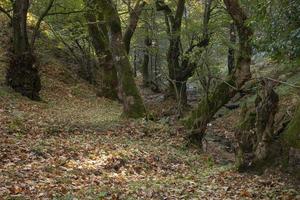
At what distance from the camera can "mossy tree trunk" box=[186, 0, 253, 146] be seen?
12945 millimetres

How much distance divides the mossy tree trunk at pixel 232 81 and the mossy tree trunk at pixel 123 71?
237cm

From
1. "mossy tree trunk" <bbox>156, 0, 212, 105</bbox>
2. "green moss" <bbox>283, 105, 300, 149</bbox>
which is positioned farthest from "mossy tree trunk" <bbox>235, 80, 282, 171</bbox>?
"mossy tree trunk" <bbox>156, 0, 212, 105</bbox>

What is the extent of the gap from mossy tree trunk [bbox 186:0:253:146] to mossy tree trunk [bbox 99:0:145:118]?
2.37m

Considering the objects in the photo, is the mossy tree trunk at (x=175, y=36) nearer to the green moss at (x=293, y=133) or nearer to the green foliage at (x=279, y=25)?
the green foliage at (x=279, y=25)

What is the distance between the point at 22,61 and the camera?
18.0 m

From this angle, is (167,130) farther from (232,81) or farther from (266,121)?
(266,121)

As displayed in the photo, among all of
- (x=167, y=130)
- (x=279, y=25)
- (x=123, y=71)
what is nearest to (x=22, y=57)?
(x=123, y=71)

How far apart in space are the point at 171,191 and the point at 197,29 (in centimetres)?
1656

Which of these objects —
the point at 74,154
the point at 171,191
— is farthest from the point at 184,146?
the point at 171,191

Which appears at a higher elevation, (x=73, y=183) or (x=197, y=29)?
(x=197, y=29)

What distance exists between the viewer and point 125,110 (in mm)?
15875

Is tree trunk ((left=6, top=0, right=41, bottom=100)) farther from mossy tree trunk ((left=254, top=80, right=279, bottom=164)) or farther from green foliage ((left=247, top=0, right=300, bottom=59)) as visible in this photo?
mossy tree trunk ((left=254, top=80, right=279, bottom=164))

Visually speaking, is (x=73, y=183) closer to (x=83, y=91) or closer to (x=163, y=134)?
(x=163, y=134)

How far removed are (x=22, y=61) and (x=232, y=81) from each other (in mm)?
8837
